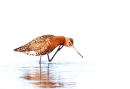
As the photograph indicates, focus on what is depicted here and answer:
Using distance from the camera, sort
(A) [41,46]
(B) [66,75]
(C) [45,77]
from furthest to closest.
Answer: (A) [41,46], (B) [66,75], (C) [45,77]

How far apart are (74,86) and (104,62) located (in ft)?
17.5

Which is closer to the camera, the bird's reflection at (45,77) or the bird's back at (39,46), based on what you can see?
the bird's reflection at (45,77)

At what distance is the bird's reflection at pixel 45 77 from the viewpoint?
36.8ft

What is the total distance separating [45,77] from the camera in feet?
41.2

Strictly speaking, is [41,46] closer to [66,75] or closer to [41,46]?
[41,46]

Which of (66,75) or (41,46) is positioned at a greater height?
(41,46)

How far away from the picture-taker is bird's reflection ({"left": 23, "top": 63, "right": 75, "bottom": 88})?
442 inches

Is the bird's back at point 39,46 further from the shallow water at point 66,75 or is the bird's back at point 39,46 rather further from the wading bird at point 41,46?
the shallow water at point 66,75

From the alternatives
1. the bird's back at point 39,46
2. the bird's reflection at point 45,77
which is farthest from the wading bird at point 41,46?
the bird's reflection at point 45,77

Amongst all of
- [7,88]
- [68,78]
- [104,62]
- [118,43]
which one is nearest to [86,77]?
[68,78]

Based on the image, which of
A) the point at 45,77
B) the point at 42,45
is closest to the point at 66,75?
the point at 45,77

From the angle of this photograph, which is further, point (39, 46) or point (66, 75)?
point (39, 46)

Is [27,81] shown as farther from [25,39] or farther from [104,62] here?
[25,39]

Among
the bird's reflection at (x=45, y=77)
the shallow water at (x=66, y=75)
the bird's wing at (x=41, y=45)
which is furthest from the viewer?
the bird's wing at (x=41, y=45)
